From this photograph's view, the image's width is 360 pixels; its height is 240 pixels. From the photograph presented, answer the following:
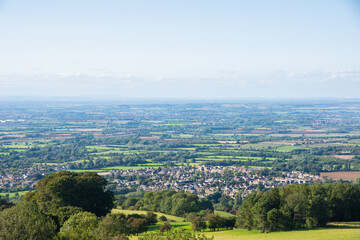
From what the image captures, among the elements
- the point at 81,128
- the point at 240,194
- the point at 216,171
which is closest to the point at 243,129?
the point at 81,128

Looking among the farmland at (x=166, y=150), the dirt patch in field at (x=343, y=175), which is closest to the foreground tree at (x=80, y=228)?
the farmland at (x=166, y=150)

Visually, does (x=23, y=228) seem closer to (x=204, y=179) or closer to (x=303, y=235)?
(x=303, y=235)

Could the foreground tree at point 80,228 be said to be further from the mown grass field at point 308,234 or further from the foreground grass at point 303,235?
the foreground grass at point 303,235

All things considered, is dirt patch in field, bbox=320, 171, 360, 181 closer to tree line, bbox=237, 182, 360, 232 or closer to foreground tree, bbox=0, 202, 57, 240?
tree line, bbox=237, 182, 360, 232

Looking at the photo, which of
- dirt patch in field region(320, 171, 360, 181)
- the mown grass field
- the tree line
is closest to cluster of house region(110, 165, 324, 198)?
dirt patch in field region(320, 171, 360, 181)

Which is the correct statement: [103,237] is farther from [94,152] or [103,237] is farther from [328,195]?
[94,152]

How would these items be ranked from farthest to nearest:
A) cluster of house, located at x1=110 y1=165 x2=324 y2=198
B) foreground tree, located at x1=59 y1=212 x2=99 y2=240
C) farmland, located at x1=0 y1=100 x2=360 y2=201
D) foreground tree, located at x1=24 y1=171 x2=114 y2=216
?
farmland, located at x1=0 y1=100 x2=360 y2=201
cluster of house, located at x1=110 y1=165 x2=324 y2=198
foreground tree, located at x1=24 y1=171 x2=114 y2=216
foreground tree, located at x1=59 y1=212 x2=99 y2=240
